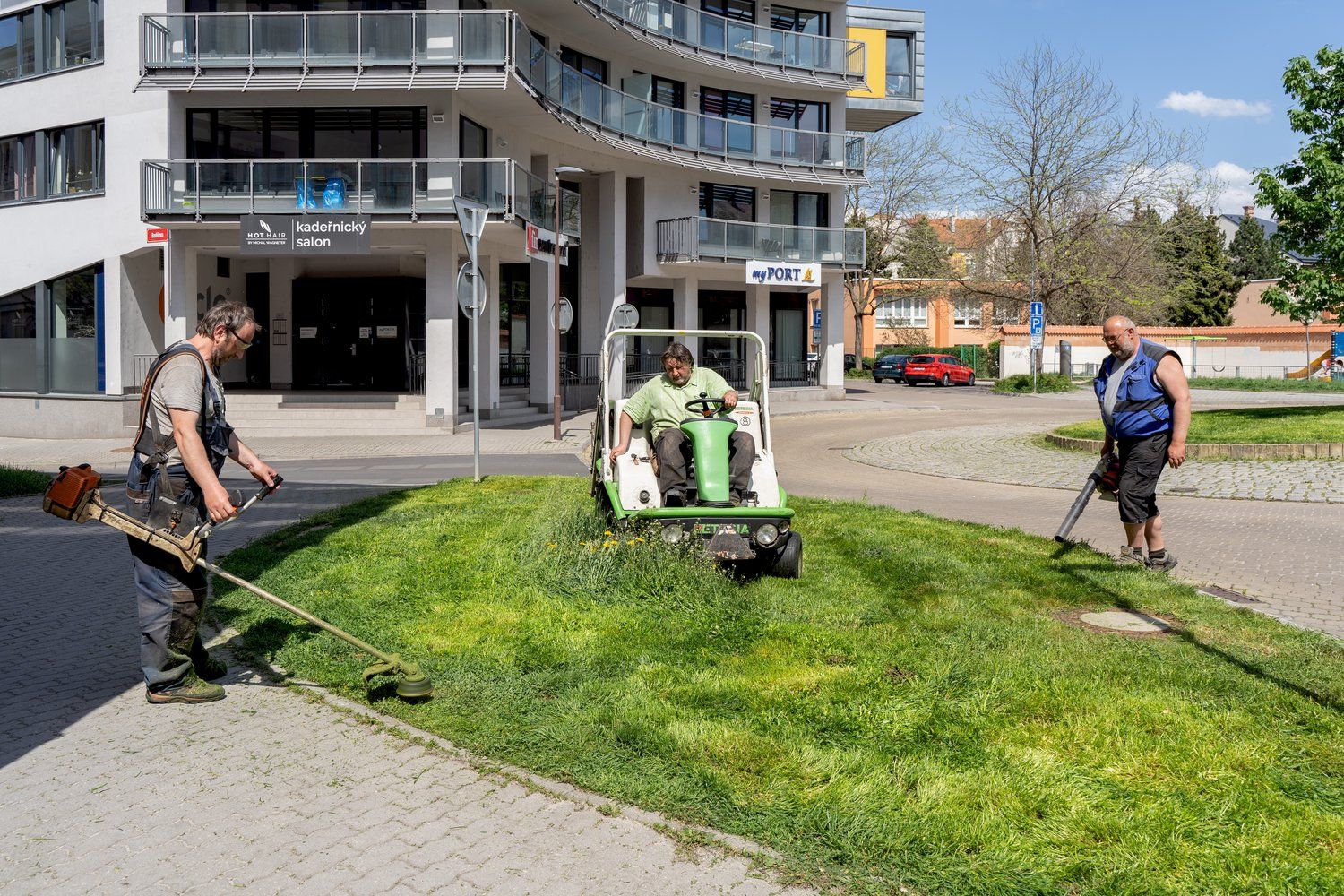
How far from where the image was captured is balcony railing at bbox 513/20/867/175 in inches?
1073

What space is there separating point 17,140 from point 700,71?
61.5 ft

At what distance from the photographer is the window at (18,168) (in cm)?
2834

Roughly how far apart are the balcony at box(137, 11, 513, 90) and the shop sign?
48.9 feet

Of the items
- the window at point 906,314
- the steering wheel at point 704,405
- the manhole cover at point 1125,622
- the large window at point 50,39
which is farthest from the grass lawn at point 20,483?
the window at point 906,314

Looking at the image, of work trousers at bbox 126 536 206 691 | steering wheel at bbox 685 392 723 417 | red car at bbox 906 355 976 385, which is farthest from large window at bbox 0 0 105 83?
red car at bbox 906 355 976 385

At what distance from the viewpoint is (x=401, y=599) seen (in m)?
7.48

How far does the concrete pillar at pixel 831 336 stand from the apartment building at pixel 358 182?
303 cm

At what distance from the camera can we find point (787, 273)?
125 ft

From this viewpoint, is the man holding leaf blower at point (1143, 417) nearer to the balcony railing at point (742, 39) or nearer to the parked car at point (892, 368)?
the balcony railing at point (742, 39)

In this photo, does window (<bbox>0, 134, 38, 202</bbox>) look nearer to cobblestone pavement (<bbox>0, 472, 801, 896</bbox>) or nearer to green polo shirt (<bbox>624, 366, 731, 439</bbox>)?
green polo shirt (<bbox>624, 366, 731, 439</bbox>)

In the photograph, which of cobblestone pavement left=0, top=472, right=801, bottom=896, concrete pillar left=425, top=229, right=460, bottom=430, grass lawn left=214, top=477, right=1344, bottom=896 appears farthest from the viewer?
concrete pillar left=425, top=229, right=460, bottom=430

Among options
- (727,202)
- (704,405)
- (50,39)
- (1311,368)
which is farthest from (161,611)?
(1311,368)

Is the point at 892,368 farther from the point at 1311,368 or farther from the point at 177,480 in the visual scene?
the point at 177,480

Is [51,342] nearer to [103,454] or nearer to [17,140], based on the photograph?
[17,140]
